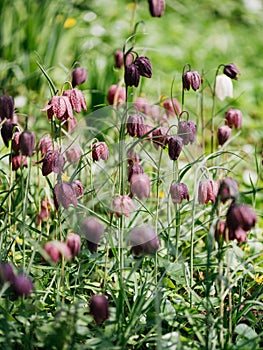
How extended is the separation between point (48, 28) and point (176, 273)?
2478mm

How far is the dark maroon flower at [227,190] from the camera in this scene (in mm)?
1480

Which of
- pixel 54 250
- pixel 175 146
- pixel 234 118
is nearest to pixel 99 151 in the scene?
pixel 175 146

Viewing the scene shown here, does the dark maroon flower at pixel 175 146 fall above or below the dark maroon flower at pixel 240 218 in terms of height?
above

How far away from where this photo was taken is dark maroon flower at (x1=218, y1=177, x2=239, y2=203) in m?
1.48

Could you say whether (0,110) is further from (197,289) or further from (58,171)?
(197,289)

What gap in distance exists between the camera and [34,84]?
150 inches

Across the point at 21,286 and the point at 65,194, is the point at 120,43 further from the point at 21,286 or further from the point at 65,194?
the point at 21,286

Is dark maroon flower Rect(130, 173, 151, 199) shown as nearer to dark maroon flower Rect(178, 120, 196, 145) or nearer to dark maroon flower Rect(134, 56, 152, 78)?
dark maroon flower Rect(178, 120, 196, 145)

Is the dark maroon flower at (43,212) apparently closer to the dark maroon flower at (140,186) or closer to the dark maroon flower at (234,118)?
the dark maroon flower at (140,186)

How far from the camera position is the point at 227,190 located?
164 centimetres

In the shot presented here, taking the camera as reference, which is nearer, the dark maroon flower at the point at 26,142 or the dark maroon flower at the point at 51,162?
the dark maroon flower at the point at 26,142

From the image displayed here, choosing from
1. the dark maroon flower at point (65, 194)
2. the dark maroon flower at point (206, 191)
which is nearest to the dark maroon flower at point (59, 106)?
the dark maroon flower at point (65, 194)

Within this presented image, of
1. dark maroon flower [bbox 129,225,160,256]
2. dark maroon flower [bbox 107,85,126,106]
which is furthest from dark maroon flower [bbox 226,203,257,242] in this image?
dark maroon flower [bbox 107,85,126,106]

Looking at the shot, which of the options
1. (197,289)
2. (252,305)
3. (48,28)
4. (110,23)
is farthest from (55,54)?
(252,305)
